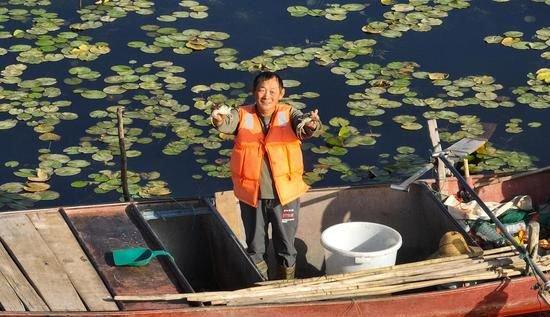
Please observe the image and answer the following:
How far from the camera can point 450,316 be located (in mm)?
7000

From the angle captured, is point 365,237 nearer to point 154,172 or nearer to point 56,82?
point 154,172

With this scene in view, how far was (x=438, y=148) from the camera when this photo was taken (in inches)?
305

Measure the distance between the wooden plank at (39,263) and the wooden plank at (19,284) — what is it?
3cm

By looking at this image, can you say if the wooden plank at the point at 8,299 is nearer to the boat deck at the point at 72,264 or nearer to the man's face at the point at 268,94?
the boat deck at the point at 72,264

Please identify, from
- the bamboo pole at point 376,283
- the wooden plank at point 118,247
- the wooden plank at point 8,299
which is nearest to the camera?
the wooden plank at point 8,299

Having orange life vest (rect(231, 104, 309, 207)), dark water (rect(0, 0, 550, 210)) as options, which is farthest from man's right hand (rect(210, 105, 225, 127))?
dark water (rect(0, 0, 550, 210))

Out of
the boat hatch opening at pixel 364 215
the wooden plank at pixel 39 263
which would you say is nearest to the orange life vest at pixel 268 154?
the boat hatch opening at pixel 364 215

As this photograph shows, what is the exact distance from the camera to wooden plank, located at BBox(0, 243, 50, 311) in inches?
260

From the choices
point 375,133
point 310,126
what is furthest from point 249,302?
point 375,133

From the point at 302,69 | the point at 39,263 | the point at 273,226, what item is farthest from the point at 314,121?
the point at 302,69

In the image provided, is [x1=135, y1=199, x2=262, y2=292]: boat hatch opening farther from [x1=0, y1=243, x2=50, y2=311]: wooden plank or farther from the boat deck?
[x1=0, y1=243, x2=50, y2=311]: wooden plank

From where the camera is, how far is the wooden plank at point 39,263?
6.68m

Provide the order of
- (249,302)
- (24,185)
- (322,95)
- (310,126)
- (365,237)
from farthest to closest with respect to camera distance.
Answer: (322,95) < (24,185) < (365,237) < (310,126) < (249,302)

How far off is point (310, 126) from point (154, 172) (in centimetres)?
259
